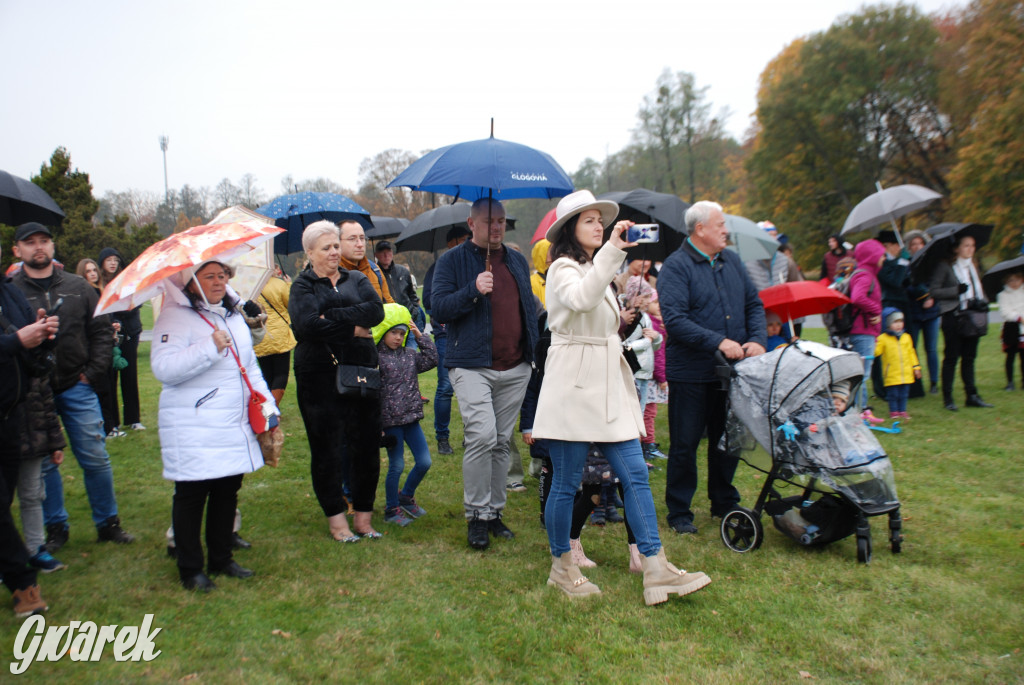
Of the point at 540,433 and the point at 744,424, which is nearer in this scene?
the point at 540,433

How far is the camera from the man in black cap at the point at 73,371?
176 inches

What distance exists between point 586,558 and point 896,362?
5751mm

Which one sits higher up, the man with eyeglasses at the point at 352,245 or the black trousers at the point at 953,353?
the man with eyeglasses at the point at 352,245

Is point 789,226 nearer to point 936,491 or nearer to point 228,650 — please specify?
point 936,491

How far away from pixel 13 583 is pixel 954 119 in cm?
3948

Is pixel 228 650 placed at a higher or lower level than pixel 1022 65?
lower

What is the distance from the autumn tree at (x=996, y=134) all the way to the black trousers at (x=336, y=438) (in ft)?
89.1

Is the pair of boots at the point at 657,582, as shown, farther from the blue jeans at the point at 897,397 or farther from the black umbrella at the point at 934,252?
the black umbrella at the point at 934,252

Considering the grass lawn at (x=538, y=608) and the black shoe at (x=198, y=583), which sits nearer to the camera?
the grass lawn at (x=538, y=608)

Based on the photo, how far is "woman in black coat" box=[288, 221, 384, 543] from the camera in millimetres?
4473

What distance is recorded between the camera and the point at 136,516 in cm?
530

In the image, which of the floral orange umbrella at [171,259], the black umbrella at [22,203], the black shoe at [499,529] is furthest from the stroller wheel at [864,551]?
the black umbrella at [22,203]

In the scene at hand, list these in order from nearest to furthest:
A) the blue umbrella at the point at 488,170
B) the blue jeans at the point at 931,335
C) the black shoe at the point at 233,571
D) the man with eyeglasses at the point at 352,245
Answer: the black shoe at the point at 233,571 → the blue umbrella at the point at 488,170 → the man with eyeglasses at the point at 352,245 → the blue jeans at the point at 931,335

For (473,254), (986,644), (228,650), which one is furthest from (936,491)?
(228,650)
